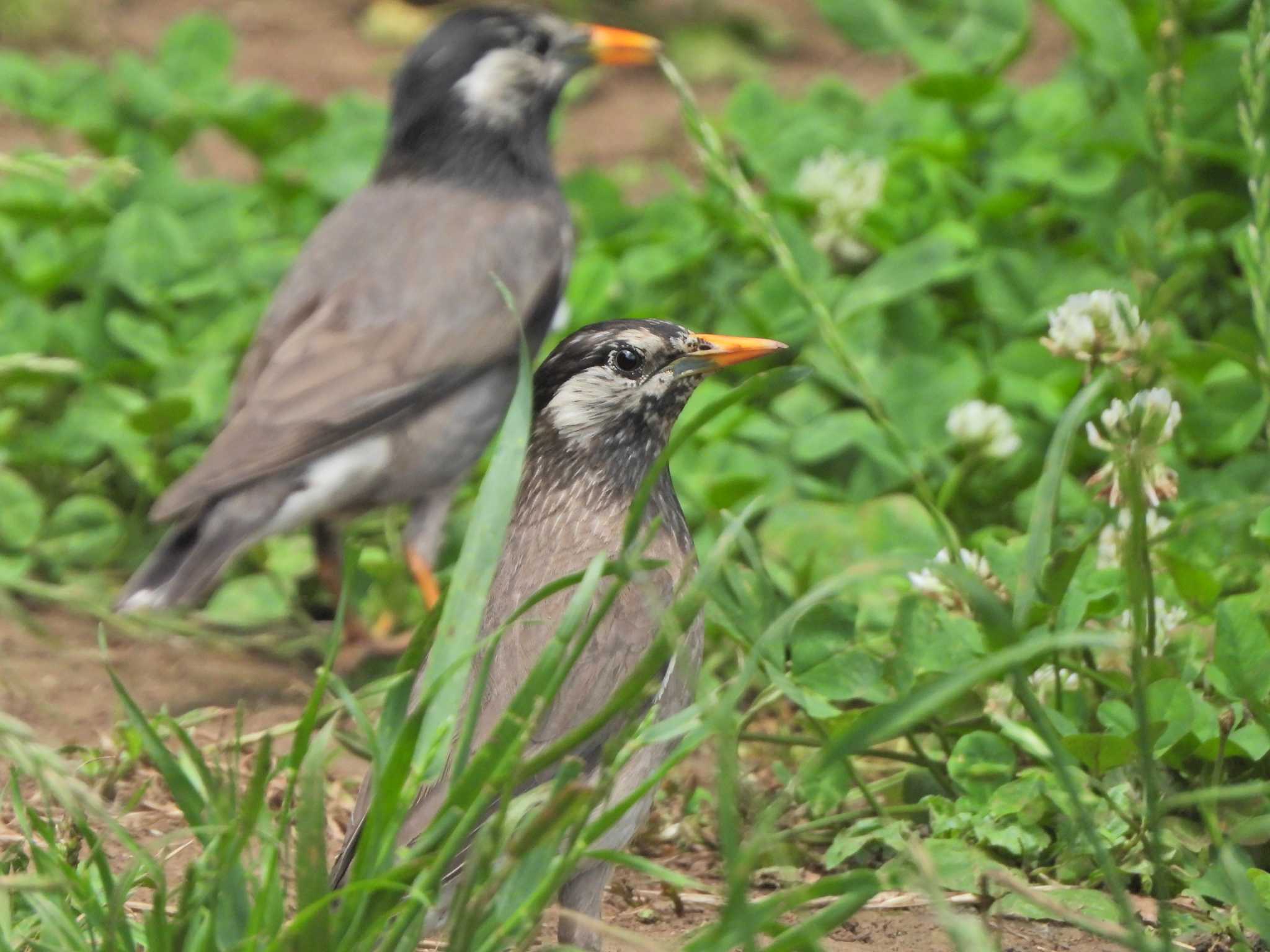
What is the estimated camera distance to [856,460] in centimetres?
491

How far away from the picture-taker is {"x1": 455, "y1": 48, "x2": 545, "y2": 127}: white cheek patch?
5.34 m

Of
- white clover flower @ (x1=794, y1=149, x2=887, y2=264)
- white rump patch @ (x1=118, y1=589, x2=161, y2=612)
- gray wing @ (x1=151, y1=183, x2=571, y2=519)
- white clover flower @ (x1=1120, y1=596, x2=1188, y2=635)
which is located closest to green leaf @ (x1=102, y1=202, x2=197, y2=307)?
gray wing @ (x1=151, y1=183, x2=571, y2=519)

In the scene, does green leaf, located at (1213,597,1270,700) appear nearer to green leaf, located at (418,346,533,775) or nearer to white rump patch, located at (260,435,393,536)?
green leaf, located at (418,346,533,775)

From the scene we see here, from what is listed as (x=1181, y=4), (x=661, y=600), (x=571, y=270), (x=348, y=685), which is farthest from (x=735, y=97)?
(x=661, y=600)

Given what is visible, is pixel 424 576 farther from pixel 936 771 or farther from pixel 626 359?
pixel 936 771

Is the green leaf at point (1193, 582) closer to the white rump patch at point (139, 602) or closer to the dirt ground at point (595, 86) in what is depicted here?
the white rump patch at point (139, 602)

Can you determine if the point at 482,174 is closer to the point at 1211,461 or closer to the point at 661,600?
the point at 1211,461

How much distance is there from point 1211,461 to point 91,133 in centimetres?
395

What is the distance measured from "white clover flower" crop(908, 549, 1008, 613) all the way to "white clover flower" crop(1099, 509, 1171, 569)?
9.0 inches

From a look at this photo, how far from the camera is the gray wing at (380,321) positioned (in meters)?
4.49

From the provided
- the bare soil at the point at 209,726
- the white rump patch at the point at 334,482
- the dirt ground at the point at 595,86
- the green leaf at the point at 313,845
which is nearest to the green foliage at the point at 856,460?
the green leaf at the point at 313,845

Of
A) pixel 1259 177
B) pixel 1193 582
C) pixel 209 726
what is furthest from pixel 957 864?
→ pixel 209 726

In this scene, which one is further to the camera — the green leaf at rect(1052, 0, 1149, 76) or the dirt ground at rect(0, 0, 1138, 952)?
the green leaf at rect(1052, 0, 1149, 76)

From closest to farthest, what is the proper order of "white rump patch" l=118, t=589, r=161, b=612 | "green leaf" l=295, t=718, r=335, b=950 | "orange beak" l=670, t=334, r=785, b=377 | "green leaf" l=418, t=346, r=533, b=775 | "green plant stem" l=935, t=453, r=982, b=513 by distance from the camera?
"green leaf" l=295, t=718, r=335, b=950 → "green leaf" l=418, t=346, r=533, b=775 → "orange beak" l=670, t=334, r=785, b=377 → "green plant stem" l=935, t=453, r=982, b=513 → "white rump patch" l=118, t=589, r=161, b=612
